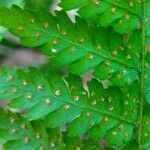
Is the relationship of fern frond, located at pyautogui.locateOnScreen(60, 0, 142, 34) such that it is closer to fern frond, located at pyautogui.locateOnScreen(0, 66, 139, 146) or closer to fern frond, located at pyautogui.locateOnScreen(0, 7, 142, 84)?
fern frond, located at pyautogui.locateOnScreen(0, 7, 142, 84)

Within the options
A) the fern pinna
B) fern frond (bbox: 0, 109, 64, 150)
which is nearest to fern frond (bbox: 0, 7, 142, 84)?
the fern pinna

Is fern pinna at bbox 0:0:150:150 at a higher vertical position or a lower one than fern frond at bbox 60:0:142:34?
lower

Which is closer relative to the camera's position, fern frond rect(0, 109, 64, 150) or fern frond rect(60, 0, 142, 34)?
fern frond rect(60, 0, 142, 34)

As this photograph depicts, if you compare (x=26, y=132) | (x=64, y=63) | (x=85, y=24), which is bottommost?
(x=26, y=132)

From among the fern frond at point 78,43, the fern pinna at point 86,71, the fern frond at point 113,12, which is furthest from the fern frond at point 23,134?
the fern frond at point 113,12

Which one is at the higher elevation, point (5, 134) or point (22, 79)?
point (22, 79)

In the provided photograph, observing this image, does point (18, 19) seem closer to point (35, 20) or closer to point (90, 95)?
point (35, 20)

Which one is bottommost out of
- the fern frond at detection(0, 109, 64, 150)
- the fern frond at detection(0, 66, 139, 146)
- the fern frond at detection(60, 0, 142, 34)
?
the fern frond at detection(0, 109, 64, 150)

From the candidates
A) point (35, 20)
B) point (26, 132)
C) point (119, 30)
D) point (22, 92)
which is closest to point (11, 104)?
point (22, 92)

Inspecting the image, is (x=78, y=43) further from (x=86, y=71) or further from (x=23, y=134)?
(x=23, y=134)
